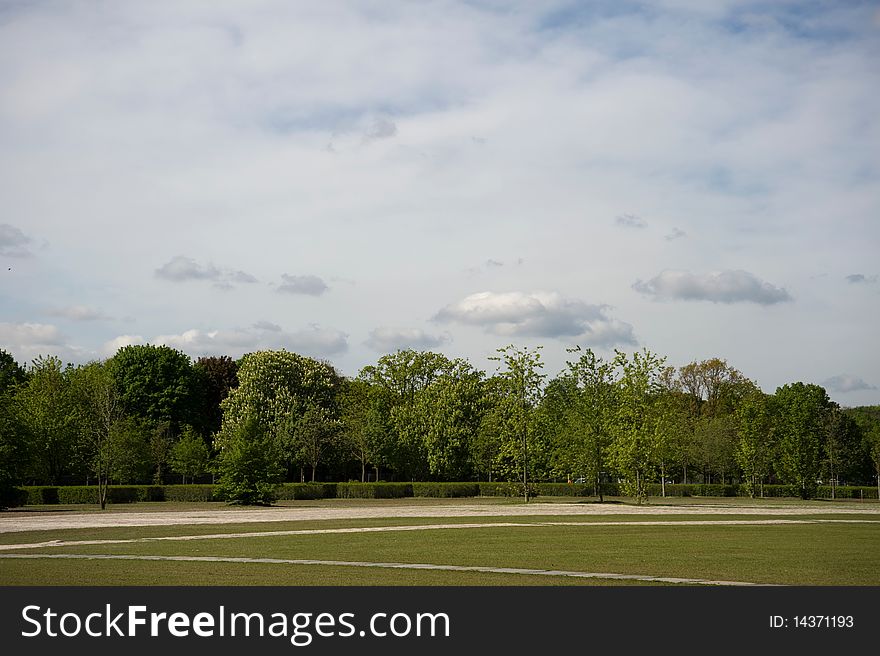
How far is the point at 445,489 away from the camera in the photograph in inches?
2918

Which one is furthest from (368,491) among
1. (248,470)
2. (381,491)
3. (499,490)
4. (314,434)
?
(248,470)

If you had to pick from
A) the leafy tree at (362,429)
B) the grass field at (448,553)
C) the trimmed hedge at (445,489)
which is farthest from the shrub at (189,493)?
the grass field at (448,553)

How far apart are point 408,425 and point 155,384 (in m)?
25.3

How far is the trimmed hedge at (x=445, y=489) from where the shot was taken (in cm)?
7419

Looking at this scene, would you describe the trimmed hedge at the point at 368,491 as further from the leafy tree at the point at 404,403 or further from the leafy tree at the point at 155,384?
the leafy tree at the point at 155,384

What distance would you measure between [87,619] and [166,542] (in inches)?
511

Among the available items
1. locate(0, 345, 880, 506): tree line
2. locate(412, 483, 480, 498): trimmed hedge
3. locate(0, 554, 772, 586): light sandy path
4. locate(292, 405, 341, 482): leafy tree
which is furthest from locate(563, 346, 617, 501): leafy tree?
locate(0, 554, 772, 586): light sandy path

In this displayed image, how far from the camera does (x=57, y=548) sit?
22.9 metres

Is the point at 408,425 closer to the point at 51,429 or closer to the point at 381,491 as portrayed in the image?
the point at 381,491

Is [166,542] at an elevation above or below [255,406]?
below

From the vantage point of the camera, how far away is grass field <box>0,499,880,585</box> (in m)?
16.2

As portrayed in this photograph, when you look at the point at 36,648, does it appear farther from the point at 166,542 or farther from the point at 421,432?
the point at 421,432

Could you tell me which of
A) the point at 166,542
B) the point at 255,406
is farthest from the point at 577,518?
the point at 255,406

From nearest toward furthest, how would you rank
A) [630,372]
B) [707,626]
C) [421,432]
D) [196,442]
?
[707,626]
[630,372]
[196,442]
[421,432]
